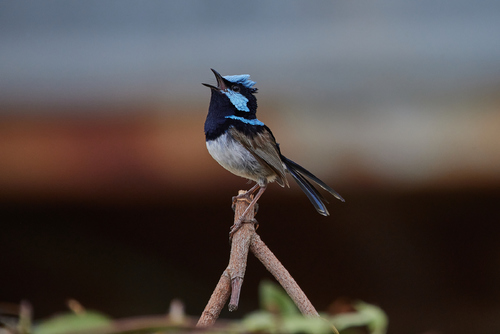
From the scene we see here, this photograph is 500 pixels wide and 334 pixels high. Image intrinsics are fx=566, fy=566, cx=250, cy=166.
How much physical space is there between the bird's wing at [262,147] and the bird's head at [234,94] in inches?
1.6

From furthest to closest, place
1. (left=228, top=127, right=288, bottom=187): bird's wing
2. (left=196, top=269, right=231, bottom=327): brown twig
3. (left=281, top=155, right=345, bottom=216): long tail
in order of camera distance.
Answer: (left=228, top=127, right=288, bottom=187): bird's wing, (left=281, top=155, right=345, bottom=216): long tail, (left=196, top=269, right=231, bottom=327): brown twig

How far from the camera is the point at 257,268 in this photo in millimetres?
1912

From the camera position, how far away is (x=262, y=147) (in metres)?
0.97

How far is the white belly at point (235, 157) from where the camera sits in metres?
0.94

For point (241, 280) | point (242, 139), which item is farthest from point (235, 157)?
point (241, 280)

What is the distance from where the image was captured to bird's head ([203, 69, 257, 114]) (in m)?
0.93

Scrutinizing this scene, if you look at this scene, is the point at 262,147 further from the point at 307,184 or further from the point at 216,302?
the point at 216,302

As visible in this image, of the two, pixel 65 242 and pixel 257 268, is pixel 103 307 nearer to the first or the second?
pixel 65 242

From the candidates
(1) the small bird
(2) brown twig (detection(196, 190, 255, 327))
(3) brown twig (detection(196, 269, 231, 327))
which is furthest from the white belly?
(3) brown twig (detection(196, 269, 231, 327))

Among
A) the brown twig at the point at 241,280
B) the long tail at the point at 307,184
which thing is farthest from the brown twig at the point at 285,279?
the long tail at the point at 307,184

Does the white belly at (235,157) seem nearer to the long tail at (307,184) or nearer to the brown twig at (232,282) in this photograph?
the long tail at (307,184)

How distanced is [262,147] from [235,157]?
0.05 meters

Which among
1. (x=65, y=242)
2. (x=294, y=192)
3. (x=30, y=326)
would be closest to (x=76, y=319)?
(x=30, y=326)

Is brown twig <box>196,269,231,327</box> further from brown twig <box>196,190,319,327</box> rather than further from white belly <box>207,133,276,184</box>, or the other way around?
white belly <box>207,133,276,184</box>
